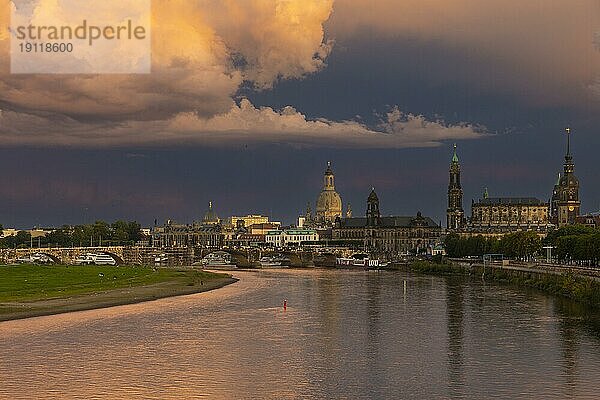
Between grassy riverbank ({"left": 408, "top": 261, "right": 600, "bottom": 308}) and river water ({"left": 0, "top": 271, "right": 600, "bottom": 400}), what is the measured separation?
8.64 feet

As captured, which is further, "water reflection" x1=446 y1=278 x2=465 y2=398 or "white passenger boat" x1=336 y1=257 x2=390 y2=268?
"white passenger boat" x1=336 y1=257 x2=390 y2=268

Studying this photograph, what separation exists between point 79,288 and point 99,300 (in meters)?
10.9

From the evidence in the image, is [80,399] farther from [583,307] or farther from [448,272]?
[448,272]

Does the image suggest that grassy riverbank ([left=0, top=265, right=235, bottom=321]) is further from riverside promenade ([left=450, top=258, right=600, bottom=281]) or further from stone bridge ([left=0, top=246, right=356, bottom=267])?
stone bridge ([left=0, top=246, right=356, bottom=267])

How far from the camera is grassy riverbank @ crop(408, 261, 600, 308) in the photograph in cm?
7369

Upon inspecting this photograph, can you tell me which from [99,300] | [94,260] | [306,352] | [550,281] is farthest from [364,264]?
[306,352]

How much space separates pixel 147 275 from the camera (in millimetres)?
116562

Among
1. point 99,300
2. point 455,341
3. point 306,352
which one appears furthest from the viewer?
point 99,300

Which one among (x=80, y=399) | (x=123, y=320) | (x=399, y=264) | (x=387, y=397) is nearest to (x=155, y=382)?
(x=80, y=399)

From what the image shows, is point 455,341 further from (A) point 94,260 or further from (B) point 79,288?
(A) point 94,260

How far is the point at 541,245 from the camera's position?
14625cm

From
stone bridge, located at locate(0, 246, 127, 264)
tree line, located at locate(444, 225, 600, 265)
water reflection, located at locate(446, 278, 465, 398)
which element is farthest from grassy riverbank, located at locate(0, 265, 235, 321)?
tree line, located at locate(444, 225, 600, 265)

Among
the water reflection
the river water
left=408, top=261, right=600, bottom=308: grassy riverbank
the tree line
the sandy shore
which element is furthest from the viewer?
the tree line

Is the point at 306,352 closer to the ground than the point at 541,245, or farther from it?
closer to the ground
